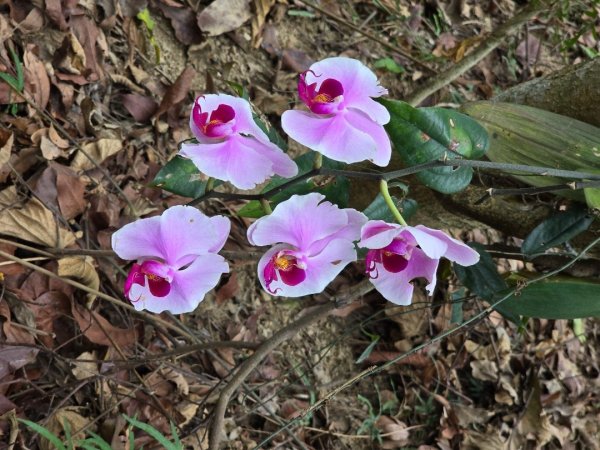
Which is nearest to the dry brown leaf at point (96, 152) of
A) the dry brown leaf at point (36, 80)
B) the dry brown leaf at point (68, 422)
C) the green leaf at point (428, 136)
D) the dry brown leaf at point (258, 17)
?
the dry brown leaf at point (36, 80)

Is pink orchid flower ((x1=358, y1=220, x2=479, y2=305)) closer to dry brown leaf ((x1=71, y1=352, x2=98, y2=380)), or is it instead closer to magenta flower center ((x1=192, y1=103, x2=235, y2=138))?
magenta flower center ((x1=192, y1=103, x2=235, y2=138))

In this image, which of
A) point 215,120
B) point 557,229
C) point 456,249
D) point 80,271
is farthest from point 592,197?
point 80,271

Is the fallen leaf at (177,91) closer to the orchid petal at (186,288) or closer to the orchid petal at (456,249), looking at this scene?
the orchid petal at (186,288)

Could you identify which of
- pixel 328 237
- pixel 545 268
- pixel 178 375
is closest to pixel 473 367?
pixel 545 268

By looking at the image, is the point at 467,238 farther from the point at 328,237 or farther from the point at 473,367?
the point at 328,237

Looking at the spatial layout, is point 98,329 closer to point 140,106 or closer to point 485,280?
point 140,106

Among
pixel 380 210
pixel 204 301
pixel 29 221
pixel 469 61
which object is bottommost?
pixel 204 301
